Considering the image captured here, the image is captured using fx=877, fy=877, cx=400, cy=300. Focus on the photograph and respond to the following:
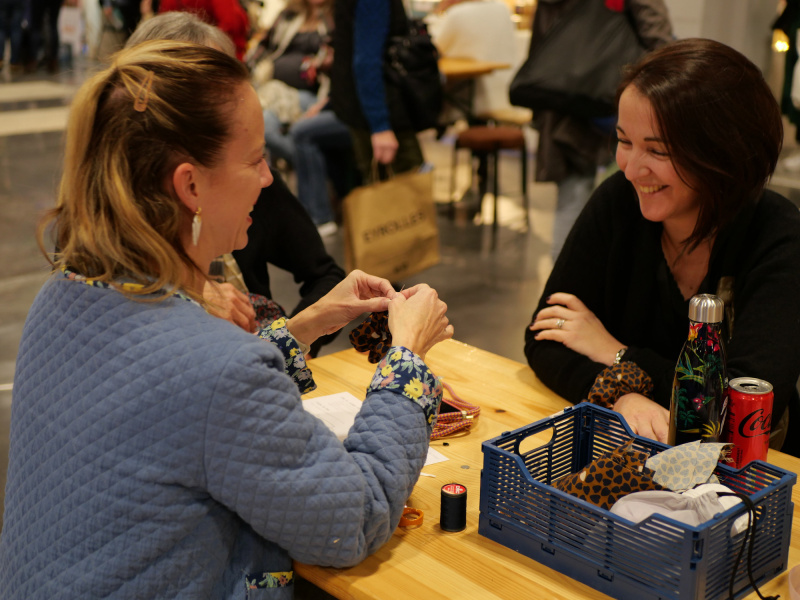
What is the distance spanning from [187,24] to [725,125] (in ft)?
4.50

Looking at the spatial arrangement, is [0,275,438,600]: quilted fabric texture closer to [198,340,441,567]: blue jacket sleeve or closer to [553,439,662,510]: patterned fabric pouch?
[198,340,441,567]: blue jacket sleeve

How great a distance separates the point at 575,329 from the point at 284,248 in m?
0.95

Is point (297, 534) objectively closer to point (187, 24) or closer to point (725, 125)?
point (725, 125)

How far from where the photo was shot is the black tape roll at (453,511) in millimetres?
1376

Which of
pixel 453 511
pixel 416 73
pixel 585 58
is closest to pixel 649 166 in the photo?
pixel 453 511

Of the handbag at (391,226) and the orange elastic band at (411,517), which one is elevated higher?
the orange elastic band at (411,517)

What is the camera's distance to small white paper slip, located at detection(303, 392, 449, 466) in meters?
1.63

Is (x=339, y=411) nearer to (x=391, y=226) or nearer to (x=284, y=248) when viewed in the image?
(x=284, y=248)

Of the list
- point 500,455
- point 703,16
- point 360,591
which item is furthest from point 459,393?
point 703,16

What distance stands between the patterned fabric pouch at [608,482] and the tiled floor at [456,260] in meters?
2.32

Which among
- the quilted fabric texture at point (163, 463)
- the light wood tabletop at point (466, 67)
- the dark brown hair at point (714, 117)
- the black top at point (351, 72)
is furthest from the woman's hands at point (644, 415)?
the light wood tabletop at point (466, 67)

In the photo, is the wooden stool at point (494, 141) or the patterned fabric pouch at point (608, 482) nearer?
the patterned fabric pouch at point (608, 482)

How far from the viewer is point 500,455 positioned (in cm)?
134

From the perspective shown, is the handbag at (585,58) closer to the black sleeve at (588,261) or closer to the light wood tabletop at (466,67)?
the black sleeve at (588,261)
